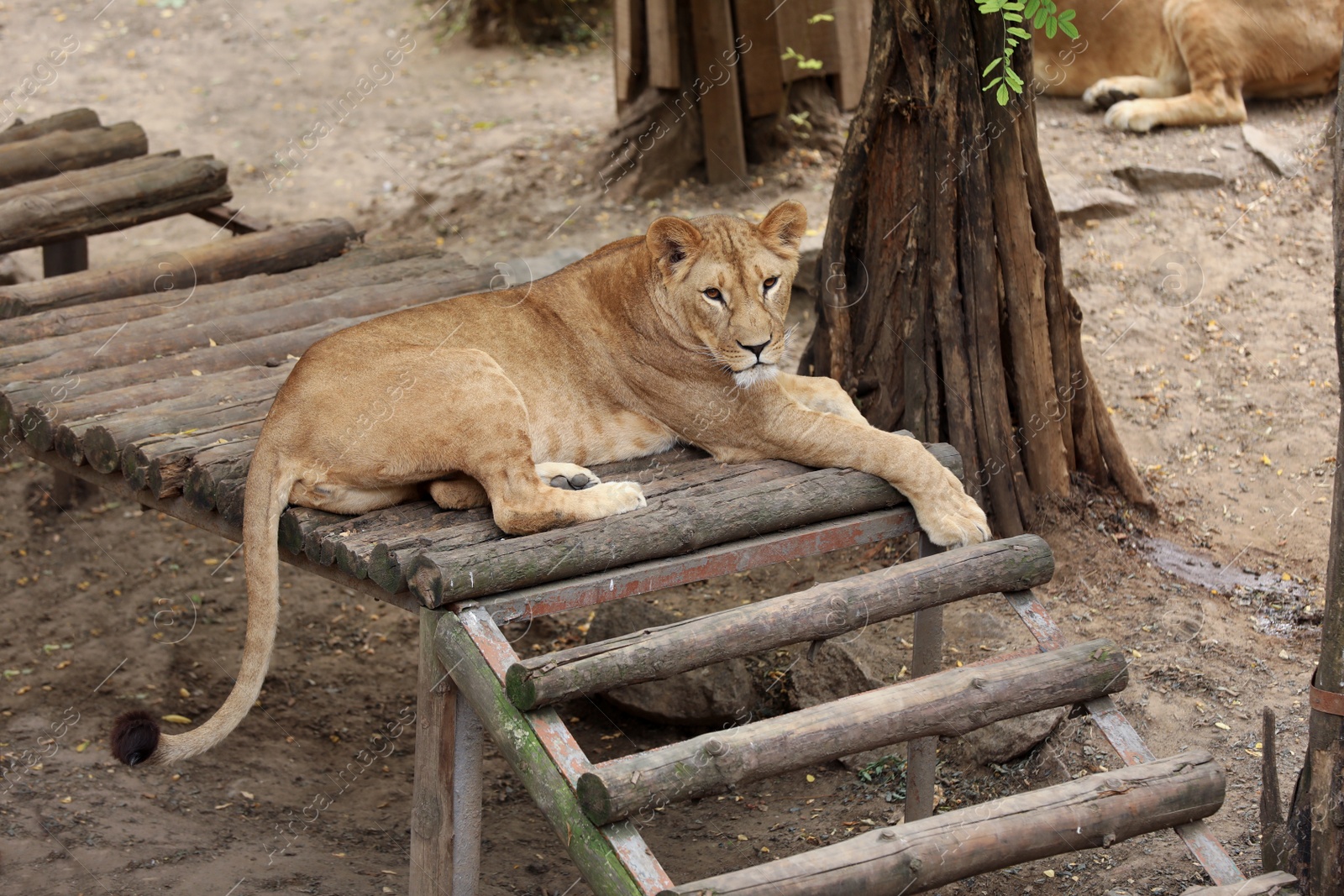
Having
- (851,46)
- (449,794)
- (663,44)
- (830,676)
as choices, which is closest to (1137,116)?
(851,46)

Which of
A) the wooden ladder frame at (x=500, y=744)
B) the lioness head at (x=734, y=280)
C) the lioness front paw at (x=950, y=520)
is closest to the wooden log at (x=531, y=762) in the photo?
the wooden ladder frame at (x=500, y=744)

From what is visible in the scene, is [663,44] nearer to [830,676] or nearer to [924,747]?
[830,676]

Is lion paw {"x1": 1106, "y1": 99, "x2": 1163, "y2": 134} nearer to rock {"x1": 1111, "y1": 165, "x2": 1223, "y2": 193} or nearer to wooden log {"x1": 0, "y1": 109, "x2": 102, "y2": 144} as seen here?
rock {"x1": 1111, "y1": 165, "x2": 1223, "y2": 193}

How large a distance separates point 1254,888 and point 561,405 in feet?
9.02

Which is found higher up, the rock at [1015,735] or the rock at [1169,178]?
the rock at [1169,178]

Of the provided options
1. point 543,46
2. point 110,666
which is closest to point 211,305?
point 110,666

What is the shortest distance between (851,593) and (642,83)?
681cm

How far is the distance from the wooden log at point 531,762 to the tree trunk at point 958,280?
2.97 meters

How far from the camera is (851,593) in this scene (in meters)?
4.48

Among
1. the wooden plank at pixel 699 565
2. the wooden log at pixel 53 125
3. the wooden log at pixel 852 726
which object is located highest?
the wooden log at pixel 53 125

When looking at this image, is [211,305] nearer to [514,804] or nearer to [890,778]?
[514,804]

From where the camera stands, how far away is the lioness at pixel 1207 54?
931 cm

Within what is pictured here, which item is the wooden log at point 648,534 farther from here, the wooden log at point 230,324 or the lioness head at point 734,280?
Result: the wooden log at point 230,324

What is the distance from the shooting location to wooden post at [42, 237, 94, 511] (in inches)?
329
